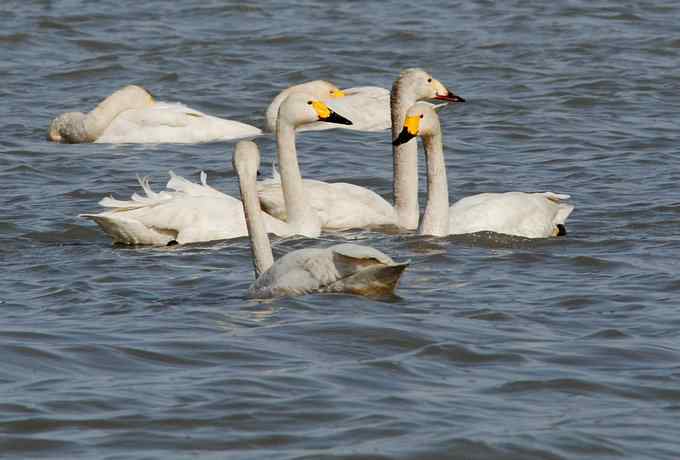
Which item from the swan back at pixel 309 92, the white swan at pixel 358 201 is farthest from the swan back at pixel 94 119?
the white swan at pixel 358 201

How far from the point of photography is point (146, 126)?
47.9 ft

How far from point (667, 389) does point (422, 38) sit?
13104 mm

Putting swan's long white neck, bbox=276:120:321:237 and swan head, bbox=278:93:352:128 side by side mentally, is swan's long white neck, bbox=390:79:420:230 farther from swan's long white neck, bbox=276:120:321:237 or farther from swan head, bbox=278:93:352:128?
swan's long white neck, bbox=276:120:321:237

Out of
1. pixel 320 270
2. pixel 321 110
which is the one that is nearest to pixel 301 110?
pixel 321 110

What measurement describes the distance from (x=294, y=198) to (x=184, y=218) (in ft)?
2.40

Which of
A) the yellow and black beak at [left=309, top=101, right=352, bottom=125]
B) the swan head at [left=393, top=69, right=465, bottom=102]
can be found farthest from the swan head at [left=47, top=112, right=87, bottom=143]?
the yellow and black beak at [left=309, top=101, right=352, bottom=125]

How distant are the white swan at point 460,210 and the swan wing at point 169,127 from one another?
15.1ft

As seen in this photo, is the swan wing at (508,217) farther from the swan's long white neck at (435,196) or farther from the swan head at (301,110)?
the swan head at (301,110)

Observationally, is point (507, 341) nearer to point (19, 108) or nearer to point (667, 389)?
point (667, 389)

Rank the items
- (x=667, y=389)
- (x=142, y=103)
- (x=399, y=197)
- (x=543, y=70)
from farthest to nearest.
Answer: (x=543, y=70), (x=142, y=103), (x=399, y=197), (x=667, y=389)

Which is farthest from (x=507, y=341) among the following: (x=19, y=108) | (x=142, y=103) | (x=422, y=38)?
(x=422, y=38)

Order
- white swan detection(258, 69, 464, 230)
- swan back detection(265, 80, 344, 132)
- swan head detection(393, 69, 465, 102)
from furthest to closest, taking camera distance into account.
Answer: swan back detection(265, 80, 344, 132) → swan head detection(393, 69, 465, 102) → white swan detection(258, 69, 464, 230)

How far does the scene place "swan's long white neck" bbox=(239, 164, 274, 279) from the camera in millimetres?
8102

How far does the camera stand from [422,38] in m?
19.2
